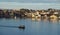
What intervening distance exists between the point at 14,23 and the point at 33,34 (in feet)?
1.99

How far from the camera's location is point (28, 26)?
445 centimetres

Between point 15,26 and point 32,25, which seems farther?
point 32,25

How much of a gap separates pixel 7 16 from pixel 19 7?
0.30m

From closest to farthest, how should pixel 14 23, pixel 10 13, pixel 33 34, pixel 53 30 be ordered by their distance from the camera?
1. pixel 10 13
2. pixel 14 23
3. pixel 33 34
4. pixel 53 30

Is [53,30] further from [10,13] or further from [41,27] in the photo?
[10,13]

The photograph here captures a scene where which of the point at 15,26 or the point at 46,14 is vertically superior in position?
the point at 46,14

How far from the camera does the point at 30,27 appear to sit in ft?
15.0

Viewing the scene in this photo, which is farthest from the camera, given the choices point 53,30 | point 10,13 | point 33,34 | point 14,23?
point 53,30

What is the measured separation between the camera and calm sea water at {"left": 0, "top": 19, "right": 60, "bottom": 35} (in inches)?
157

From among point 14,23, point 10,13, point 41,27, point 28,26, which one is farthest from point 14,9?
point 41,27

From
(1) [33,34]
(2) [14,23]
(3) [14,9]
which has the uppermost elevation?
(3) [14,9]

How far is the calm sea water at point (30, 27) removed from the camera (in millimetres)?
3988

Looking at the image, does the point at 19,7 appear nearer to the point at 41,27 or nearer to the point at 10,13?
the point at 10,13

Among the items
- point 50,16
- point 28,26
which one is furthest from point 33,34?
point 50,16
